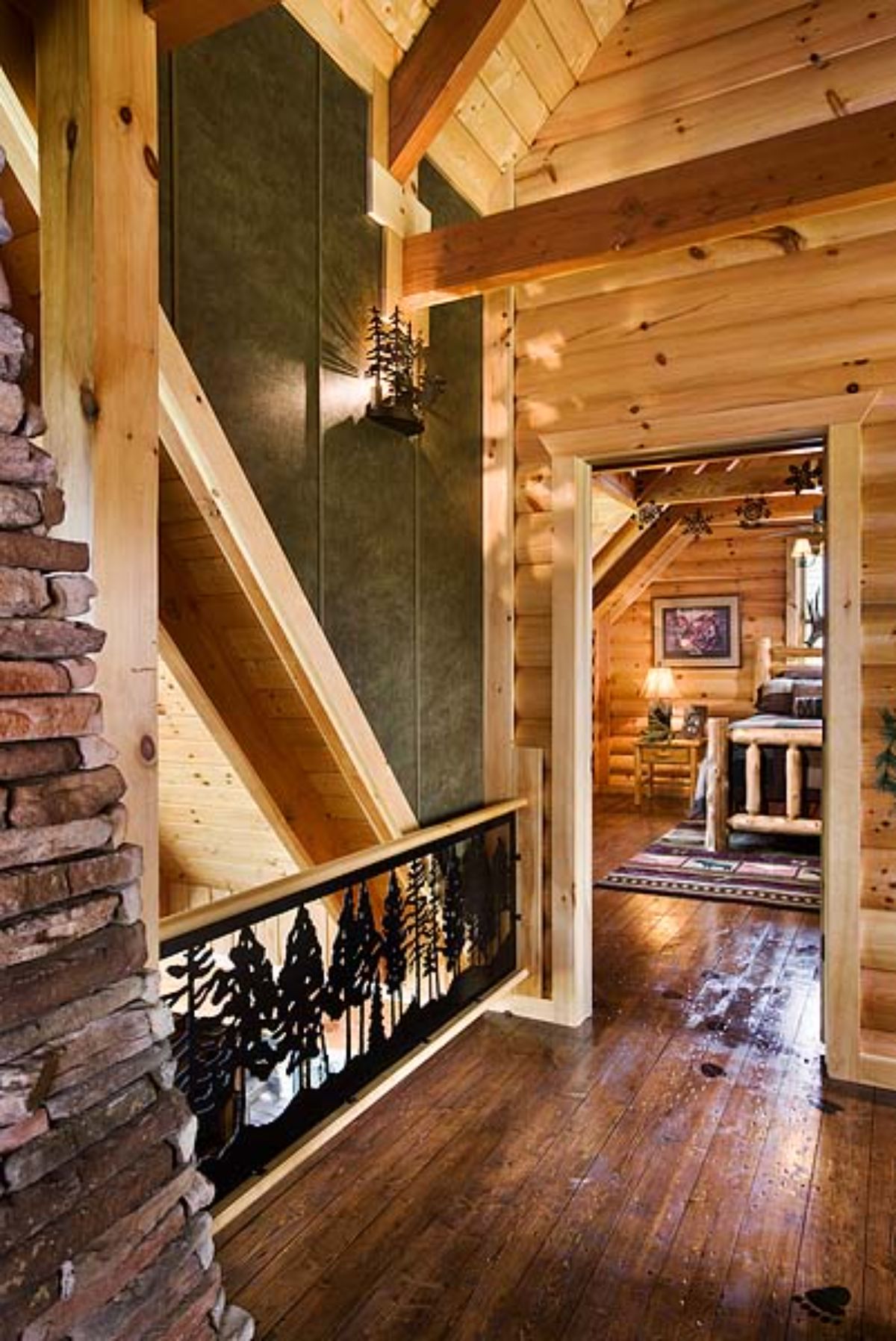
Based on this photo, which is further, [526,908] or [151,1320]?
[526,908]

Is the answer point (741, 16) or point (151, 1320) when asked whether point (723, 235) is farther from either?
point (151, 1320)

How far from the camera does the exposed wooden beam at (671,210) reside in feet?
7.43

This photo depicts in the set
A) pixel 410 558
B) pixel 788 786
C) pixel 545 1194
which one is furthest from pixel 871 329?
pixel 788 786

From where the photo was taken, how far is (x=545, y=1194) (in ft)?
7.00

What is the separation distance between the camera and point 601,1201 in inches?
83.0

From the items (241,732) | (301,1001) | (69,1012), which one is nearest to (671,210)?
(241,732)

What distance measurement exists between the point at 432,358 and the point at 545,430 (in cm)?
50

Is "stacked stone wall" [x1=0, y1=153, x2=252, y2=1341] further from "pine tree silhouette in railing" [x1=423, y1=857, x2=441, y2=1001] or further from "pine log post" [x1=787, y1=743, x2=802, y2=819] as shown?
"pine log post" [x1=787, y1=743, x2=802, y2=819]

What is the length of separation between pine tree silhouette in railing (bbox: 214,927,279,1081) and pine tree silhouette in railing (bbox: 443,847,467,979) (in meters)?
0.91

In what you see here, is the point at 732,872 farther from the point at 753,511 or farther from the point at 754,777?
the point at 753,511

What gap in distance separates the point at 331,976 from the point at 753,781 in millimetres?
4392

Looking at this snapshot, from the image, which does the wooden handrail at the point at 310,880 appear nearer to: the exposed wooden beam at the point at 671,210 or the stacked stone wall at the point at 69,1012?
the stacked stone wall at the point at 69,1012

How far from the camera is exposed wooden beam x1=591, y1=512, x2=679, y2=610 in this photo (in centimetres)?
764

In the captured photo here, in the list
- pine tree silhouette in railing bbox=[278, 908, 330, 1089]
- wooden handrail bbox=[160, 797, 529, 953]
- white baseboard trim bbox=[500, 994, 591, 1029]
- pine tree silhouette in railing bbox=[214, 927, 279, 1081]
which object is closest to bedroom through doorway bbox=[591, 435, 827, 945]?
white baseboard trim bbox=[500, 994, 591, 1029]
